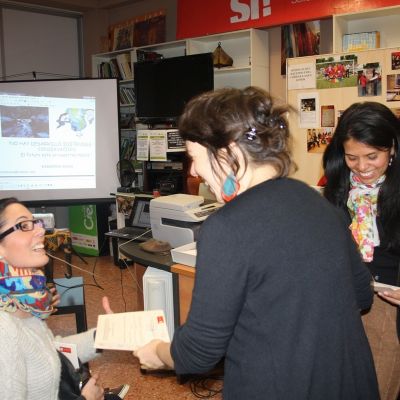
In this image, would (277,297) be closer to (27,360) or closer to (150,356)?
(150,356)

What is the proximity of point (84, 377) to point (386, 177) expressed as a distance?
1311mm

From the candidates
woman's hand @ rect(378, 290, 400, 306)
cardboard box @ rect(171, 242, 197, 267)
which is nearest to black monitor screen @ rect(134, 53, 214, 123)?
cardboard box @ rect(171, 242, 197, 267)

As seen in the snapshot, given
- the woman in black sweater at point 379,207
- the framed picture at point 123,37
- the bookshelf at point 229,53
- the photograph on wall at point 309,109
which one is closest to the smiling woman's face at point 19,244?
the woman in black sweater at point 379,207

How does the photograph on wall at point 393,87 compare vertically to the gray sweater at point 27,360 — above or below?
above

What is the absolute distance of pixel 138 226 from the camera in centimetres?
311

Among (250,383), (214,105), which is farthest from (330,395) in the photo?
(214,105)

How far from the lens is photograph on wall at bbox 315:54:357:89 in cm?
360

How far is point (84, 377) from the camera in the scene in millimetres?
1698

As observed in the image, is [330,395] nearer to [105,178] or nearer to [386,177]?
[386,177]

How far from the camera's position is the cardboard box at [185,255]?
223cm

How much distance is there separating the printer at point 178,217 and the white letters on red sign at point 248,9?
97.7 inches

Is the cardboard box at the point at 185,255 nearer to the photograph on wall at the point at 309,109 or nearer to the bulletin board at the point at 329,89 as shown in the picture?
the bulletin board at the point at 329,89

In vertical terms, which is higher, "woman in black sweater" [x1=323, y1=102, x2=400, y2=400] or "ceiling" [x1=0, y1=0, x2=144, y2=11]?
"ceiling" [x1=0, y1=0, x2=144, y2=11]

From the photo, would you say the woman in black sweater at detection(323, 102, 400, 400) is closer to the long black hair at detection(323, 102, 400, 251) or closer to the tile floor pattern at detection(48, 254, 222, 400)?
the long black hair at detection(323, 102, 400, 251)
